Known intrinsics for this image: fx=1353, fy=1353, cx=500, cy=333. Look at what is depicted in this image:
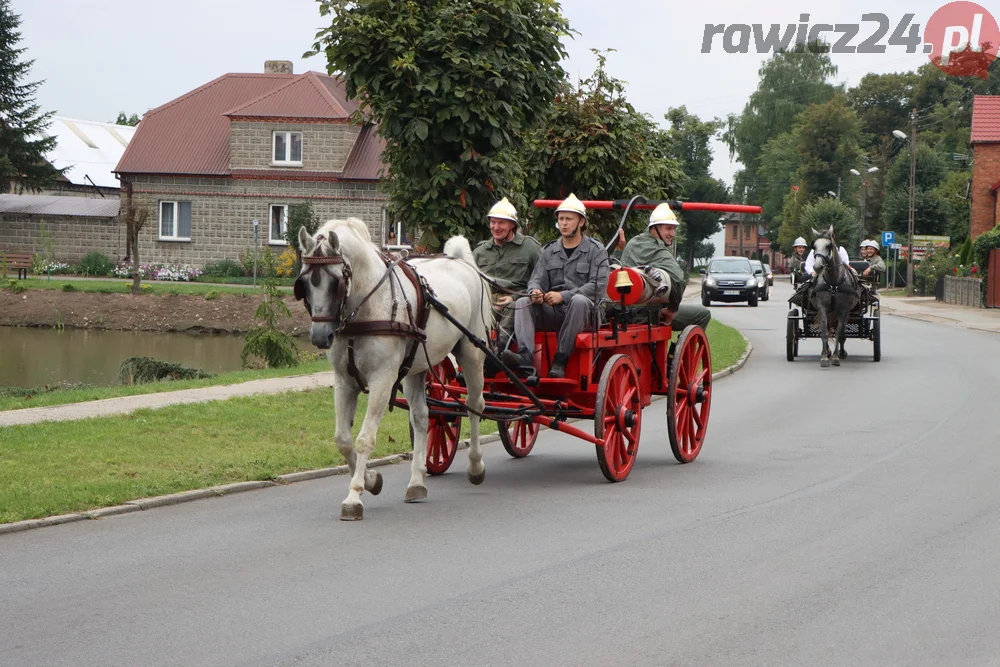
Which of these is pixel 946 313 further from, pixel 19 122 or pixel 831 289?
pixel 19 122

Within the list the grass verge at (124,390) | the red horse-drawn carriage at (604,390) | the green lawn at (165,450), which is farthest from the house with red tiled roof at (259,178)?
the red horse-drawn carriage at (604,390)

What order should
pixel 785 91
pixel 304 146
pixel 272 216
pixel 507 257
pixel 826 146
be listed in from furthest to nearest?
pixel 785 91 → pixel 826 146 → pixel 272 216 → pixel 304 146 → pixel 507 257

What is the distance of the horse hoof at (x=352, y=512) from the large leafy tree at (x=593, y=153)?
45.5ft

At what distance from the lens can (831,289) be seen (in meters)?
22.3

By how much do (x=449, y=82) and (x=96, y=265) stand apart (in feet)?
135

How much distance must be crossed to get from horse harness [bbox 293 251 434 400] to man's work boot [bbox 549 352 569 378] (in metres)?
1.34

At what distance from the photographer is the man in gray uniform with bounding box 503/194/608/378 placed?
10336 millimetres

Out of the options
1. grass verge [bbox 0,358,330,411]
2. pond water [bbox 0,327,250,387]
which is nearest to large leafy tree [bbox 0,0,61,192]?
pond water [bbox 0,327,250,387]

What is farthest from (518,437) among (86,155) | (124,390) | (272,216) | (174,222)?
(86,155)

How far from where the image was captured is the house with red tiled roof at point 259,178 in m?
55.0

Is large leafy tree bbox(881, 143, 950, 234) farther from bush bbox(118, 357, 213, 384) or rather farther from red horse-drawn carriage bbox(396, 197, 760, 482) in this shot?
red horse-drawn carriage bbox(396, 197, 760, 482)

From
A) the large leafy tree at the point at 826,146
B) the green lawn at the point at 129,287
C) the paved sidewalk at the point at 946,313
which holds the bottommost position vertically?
the paved sidewalk at the point at 946,313

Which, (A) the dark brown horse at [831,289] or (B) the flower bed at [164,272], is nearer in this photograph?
(A) the dark brown horse at [831,289]

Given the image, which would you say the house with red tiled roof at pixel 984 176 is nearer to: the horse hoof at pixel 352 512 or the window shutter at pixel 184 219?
the window shutter at pixel 184 219
